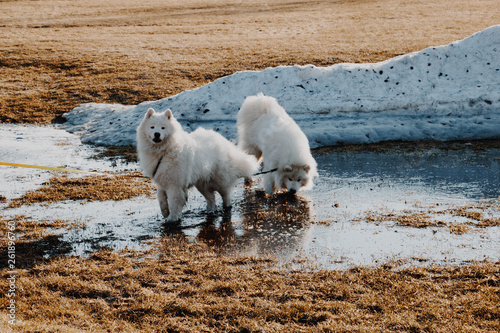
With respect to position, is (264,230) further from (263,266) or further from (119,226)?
(119,226)

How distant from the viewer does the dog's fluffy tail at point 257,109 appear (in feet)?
35.1

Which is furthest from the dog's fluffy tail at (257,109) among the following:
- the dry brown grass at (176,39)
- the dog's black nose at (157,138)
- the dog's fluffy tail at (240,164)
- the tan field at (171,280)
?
the dry brown grass at (176,39)

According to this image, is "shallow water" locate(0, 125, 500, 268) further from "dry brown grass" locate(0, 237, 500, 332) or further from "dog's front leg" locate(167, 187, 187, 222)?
"dry brown grass" locate(0, 237, 500, 332)

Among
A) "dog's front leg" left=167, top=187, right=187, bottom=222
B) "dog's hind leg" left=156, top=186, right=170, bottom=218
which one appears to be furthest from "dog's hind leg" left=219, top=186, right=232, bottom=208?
"dog's hind leg" left=156, top=186, right=170, bottom=218

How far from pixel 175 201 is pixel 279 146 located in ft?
8.33

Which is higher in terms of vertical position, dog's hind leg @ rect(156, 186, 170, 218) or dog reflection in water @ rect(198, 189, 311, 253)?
dog's hind leg @ rect(156, 186, 170, 218)

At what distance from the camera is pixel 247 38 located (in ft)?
102

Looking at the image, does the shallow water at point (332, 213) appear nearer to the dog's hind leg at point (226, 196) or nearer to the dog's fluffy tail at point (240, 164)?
the dog's hind leg at point (226, 196)

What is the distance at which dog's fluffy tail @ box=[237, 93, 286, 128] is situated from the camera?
10688 mm

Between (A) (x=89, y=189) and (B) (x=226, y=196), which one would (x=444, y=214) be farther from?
(A) (x=89, y=189)

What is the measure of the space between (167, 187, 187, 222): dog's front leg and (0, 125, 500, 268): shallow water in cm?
15

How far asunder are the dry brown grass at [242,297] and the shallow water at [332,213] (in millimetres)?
525

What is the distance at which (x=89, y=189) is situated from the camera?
32.1ft

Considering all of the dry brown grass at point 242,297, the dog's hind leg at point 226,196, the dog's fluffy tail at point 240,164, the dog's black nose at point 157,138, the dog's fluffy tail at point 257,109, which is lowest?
the dry brown grass at point 242,297
